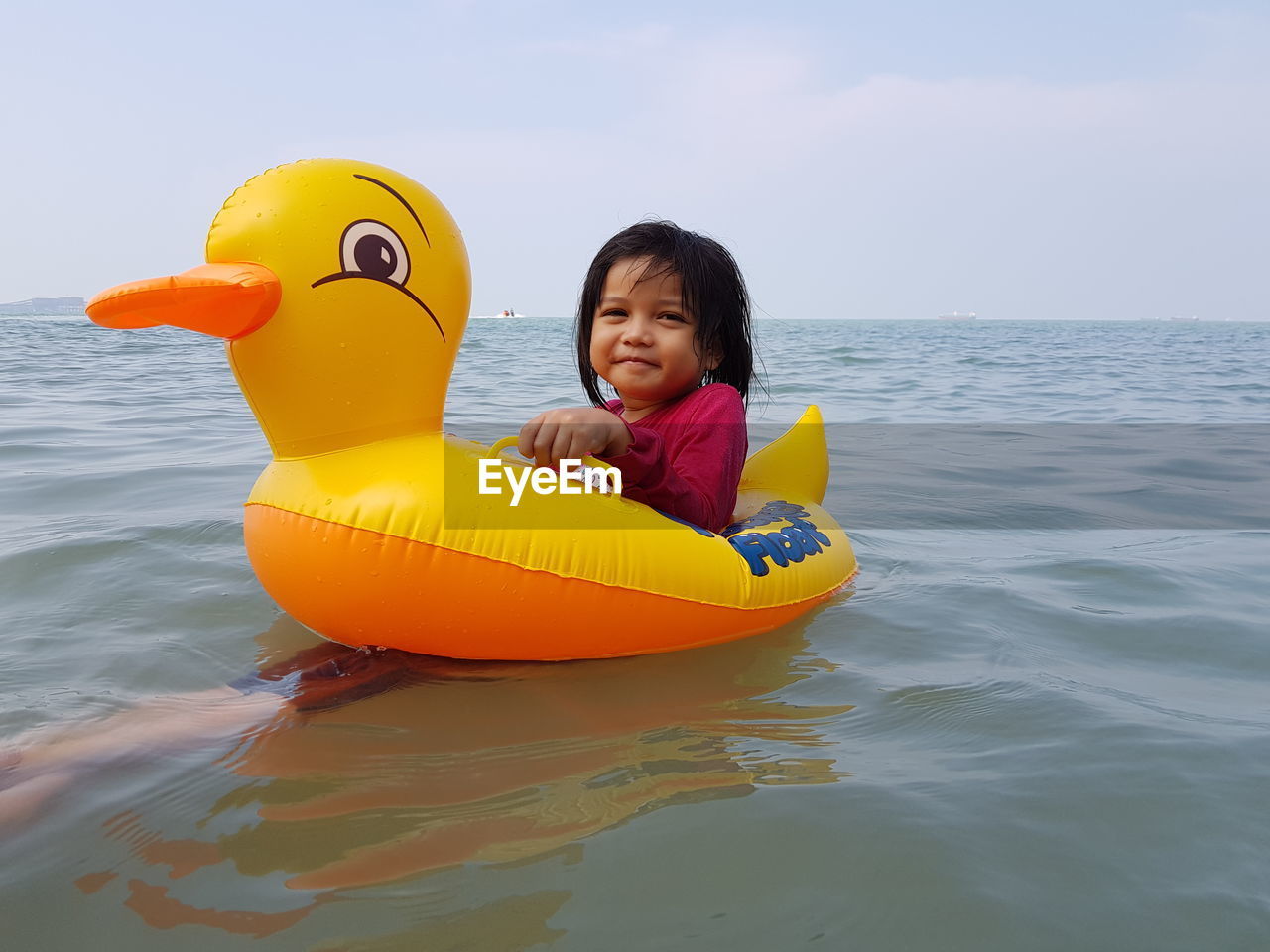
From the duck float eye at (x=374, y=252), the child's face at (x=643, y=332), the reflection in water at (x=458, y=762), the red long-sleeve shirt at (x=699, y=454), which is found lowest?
the reflection in water at (x=458, y=762)

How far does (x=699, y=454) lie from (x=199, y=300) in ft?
4.14

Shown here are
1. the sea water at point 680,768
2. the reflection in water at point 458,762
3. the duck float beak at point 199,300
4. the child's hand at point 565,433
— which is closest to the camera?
the sea water at point 680,768

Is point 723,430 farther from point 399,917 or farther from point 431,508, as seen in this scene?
point 399,917

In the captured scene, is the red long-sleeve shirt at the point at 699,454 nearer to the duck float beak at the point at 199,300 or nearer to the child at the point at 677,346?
the child at the point at 677,346

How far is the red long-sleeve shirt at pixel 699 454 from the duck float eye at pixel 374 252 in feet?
2.35

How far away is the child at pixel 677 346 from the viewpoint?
8.53ft

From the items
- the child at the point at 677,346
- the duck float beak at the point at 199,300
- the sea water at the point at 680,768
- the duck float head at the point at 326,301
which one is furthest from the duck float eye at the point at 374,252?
the sea water at the point at 680,768

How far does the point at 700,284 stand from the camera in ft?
8.72

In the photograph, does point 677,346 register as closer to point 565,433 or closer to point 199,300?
point 565,433

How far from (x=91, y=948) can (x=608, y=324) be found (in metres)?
1.87

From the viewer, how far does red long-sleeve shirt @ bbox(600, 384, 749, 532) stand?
2.46 m

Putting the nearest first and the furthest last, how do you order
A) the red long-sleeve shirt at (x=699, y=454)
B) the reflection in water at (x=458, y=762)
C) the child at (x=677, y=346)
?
the reflection in water at (x=458, y=762)
the red long-sleeve shirt at (x=699, y=454)
the child at (x=677, y=346)

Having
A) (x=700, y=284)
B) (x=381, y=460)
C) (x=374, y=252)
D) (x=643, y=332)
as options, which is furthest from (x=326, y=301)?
(x=700, y=284)

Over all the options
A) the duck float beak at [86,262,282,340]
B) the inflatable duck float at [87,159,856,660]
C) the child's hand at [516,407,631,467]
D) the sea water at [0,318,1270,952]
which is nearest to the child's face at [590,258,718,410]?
the inflatable duck float at [87,159,856,660]
